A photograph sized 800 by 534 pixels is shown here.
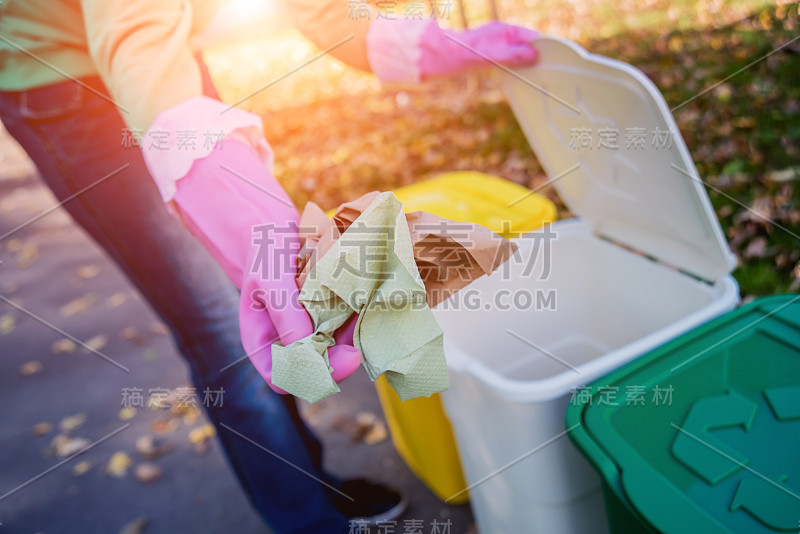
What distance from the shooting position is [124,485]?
2.14m

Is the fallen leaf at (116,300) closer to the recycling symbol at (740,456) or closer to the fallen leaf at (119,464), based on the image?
the fallen leaf at (119,464)

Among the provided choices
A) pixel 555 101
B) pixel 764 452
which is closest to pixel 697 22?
pixel 555 101

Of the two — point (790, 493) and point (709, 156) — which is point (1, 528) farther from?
point (709, 156)

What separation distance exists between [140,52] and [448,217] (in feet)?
2.83

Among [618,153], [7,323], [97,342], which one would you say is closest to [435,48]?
[618,153]

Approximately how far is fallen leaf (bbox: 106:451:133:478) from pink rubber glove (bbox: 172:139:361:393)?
1.66 m

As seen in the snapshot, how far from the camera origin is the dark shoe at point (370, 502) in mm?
1735

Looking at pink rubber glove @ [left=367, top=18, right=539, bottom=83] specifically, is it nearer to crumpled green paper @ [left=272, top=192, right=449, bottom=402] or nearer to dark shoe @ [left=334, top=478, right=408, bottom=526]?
crumpled green paper @ [left=272, top=192, right=449, bottom=402]

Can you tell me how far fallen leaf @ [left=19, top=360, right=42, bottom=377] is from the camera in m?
2.86

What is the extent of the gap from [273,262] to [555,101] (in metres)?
0.84

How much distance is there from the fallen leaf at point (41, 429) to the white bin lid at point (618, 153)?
239 cm

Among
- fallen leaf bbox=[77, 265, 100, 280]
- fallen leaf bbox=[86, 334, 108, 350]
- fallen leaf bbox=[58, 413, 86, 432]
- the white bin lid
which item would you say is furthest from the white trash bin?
fallen leaf bbox=[77, 265, 100, 280]

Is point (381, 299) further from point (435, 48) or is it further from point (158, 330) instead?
point (158, 330)

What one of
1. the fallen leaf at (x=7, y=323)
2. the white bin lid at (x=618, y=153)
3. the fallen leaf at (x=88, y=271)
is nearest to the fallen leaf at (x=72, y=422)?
the fallen leaf at (x=7, y=323)
